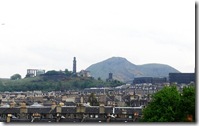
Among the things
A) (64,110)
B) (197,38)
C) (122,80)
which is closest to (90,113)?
(64,110)

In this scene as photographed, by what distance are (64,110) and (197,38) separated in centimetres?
879

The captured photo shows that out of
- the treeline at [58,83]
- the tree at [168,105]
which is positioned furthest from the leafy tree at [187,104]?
the treeline at [58,83]

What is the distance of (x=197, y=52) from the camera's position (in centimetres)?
270

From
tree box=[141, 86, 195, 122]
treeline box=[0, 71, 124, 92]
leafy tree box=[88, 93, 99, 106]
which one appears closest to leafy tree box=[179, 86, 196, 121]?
tree box=[141, 86, 195, 122]

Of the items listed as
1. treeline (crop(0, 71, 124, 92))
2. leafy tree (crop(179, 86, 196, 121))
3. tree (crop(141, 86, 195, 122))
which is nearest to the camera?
leafy tree (crop(179, 86, 196, 121))

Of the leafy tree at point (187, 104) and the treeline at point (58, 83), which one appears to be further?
the treeline at point (58, 83)

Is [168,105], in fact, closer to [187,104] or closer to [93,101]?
[187,104]

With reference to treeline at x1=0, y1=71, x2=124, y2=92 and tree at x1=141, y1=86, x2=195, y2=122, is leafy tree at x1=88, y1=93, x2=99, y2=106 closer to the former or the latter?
treeline at x1=0, y1=71, x2=124, y2=92

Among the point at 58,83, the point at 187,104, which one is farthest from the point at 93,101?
the point at 187,104

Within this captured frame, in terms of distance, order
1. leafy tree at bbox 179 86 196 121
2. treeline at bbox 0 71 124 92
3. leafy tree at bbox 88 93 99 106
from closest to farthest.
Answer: leafy tree at bbox 179 86 196 121, leafy tree at bbox 88 93 99 106, treeline at bbox 0 71 124 92

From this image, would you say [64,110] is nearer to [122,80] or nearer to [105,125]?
[105,125]

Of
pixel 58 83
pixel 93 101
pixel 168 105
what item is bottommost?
pixel 168 105

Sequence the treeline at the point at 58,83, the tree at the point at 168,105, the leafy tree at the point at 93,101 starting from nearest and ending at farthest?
the tree at the point at 168,105 → the leafy tree at the point at 93,101 → the treeline at the point at 58,83

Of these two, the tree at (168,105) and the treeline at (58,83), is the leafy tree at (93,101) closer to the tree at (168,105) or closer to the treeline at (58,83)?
the treeline at (58,83)
